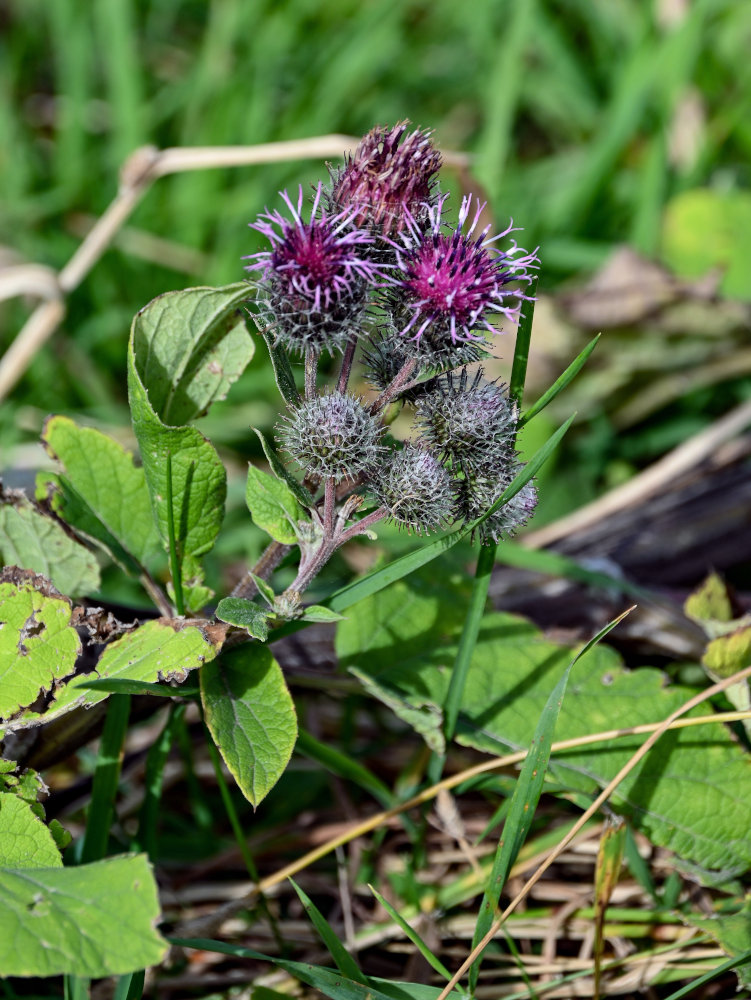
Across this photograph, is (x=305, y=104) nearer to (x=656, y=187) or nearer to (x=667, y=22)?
(x=656, y=187)

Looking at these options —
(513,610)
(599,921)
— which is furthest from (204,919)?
(513,610)

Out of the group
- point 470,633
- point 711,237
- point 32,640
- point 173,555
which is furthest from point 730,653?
point 711,237

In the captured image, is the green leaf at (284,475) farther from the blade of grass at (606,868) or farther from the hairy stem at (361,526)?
the blade of grass at (606,868)

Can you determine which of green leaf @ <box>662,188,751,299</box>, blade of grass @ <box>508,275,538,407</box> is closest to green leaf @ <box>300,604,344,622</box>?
blade of grass @ <box>508,275,538,407</box>

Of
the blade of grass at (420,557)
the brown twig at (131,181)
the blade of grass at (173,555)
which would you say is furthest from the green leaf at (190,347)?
the brown twig at (131,181)

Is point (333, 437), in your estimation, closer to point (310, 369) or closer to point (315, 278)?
point (310, 369)
